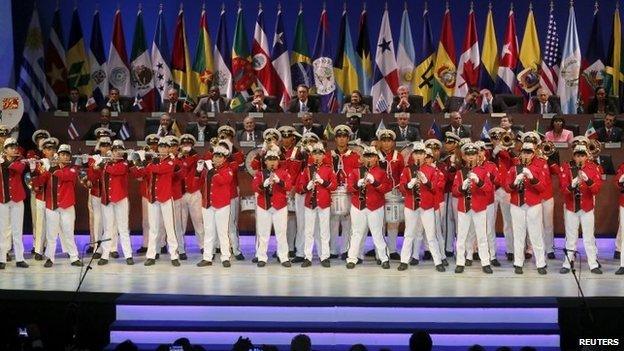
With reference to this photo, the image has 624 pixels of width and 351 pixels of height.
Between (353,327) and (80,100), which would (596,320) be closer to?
(353,327)

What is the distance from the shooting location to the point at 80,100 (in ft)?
65.3

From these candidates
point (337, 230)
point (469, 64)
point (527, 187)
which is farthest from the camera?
point (469, 64)

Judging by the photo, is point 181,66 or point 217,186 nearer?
point 217,186

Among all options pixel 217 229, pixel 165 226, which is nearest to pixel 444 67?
pixel 217 229

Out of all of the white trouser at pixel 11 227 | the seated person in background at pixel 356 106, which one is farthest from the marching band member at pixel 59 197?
the seated person in background at pixel 356 106

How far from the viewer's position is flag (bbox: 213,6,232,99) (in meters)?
21.2

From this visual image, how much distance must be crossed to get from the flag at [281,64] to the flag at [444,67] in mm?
2922

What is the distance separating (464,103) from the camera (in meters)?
18.9

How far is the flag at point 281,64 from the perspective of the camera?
2094 cm

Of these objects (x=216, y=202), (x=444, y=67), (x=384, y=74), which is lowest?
(x=216, y=202)

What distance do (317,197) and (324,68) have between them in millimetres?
6205

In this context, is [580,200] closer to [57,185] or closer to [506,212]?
[506,212]

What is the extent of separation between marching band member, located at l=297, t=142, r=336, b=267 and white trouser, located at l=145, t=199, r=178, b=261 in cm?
196

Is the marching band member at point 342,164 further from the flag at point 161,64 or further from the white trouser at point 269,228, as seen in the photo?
the flag at point 161,64
